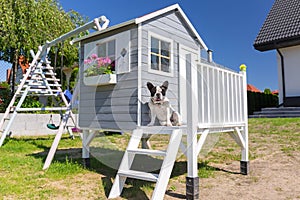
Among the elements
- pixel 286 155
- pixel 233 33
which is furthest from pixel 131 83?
pixel 233 33

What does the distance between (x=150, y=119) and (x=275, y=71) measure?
10.3 m

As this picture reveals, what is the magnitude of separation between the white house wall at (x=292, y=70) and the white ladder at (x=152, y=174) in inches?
392

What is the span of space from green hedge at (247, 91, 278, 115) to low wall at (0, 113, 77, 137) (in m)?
8.80

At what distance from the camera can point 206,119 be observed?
3.23 meters

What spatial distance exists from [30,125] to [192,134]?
7.08 meters

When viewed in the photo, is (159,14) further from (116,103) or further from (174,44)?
(116,103)

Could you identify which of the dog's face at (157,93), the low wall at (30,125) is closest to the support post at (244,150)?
the dog's face at (157,93)

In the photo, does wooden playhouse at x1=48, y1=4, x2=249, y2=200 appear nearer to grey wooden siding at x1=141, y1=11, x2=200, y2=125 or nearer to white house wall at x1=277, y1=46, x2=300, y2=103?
grey wooden siding at x1=141, y1=11, x2=200, y2=125

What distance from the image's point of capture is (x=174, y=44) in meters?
4.26

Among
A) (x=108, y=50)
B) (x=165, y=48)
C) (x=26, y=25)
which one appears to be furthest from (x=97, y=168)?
(x=26, y=25)

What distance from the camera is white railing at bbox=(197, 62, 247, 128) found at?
3.18 m

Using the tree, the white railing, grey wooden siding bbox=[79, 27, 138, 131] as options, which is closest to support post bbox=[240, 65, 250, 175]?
the white railing

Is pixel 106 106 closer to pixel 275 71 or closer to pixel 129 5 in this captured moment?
pixel 129 5

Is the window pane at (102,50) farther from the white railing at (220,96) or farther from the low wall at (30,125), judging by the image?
the low wall at (30,125)
